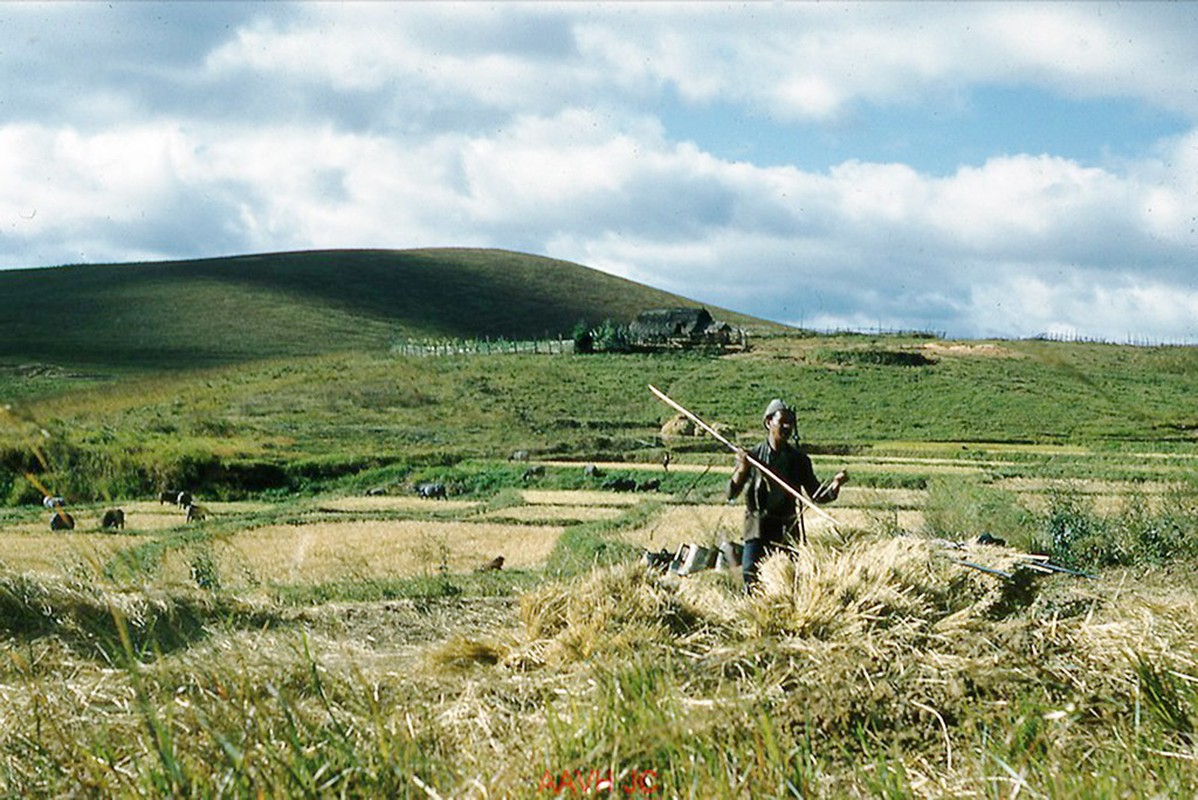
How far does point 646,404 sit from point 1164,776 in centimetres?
5506

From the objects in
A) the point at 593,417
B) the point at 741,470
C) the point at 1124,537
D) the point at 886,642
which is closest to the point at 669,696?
the point at 886,642

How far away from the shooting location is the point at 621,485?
1382 inches


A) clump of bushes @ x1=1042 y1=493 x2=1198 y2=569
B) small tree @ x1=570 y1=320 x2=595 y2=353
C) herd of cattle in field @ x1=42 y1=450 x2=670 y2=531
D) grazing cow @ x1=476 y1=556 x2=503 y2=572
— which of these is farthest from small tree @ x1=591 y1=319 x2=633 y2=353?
clump of bushes @ x1=1042 y1=493 x2=1198 y2=569

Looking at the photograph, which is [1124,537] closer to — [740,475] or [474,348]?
[740,475]

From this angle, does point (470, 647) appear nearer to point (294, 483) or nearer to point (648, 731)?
point (648, 731)

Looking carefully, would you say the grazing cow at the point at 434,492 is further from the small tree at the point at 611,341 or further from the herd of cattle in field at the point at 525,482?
the small tree at the point at 611,341

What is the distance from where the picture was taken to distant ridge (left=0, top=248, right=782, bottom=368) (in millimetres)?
74438

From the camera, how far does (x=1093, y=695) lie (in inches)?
195

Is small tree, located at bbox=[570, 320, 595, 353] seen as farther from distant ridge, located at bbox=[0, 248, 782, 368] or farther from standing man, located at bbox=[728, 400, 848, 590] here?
standing man, located at bbox=[728, 400, 848, 590]

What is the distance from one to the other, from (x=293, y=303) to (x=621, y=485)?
6572cm

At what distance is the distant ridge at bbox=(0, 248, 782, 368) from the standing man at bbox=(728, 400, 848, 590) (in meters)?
58.9

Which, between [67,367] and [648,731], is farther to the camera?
[67,367]

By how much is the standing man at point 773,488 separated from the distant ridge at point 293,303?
2320 inches

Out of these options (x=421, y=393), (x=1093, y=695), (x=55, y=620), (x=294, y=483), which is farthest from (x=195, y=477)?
(x=1093, y=695)
